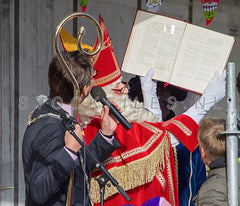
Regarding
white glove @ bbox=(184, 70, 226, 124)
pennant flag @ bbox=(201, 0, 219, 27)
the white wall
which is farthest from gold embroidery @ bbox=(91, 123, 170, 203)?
pennant flag @ bbox=(201, 0, 219, 27)

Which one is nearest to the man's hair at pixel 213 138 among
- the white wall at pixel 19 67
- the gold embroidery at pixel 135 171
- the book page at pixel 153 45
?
the gold embroidery at pixel 135 171

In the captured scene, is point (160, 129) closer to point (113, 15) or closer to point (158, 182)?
point (158, 182)

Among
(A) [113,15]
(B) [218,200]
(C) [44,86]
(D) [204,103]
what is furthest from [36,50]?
(B) [218,200]

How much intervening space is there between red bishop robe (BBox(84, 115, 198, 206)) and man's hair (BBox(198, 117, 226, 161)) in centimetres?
55

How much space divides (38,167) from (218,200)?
2.57 feet

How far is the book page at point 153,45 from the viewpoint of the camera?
281 cm

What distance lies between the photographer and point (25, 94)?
329 centimetres

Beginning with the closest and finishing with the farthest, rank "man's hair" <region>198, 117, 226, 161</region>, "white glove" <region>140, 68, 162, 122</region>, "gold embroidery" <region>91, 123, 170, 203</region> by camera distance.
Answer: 1. "man's hair" <region>198, 117, 226, 161</region>
2. "gold embroidery" <region>91, 123, 170, 203</region>
3. "white glove" <region>140, 68, 162, 122</region>

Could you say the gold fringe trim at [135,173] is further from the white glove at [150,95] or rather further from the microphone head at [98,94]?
the microphone head at [98,94]

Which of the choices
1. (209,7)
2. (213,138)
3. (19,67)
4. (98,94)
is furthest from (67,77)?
(209,7)

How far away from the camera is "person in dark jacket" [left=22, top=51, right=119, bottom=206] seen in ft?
5.86

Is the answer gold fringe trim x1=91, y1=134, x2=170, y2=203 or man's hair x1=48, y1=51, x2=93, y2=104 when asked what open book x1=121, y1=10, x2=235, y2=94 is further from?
man's hair x1=48, y1=51, x2=93, y2=104

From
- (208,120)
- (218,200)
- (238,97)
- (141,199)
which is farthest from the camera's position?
(238,97)

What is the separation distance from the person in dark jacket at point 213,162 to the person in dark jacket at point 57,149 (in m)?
0.46
